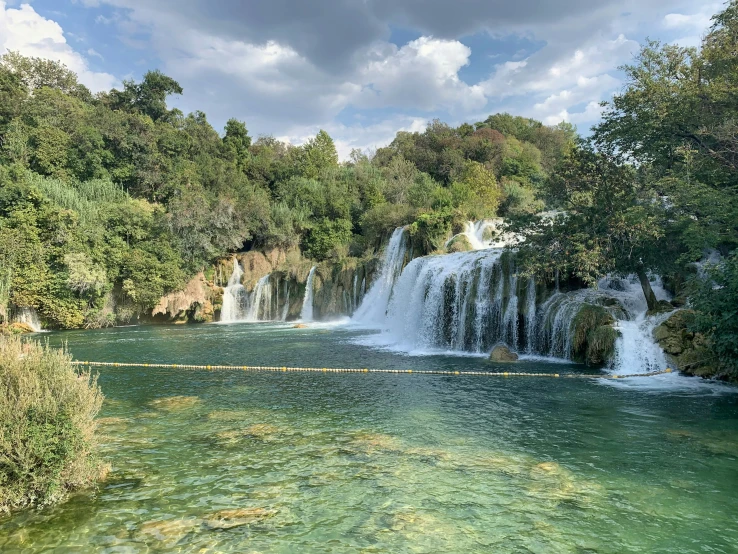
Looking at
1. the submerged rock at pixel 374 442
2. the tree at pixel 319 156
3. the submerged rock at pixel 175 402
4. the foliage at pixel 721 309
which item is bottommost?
the submerged rock at pixel 175 402

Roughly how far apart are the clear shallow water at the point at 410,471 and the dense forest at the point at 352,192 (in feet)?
13.0

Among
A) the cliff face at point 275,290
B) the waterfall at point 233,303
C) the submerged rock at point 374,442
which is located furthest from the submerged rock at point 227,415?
the waterfall at point 233,303

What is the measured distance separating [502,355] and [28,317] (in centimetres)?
2663

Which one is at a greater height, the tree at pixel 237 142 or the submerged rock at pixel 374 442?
the tree at pixel 237 142

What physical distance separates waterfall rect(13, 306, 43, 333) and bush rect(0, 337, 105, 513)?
26198 mm

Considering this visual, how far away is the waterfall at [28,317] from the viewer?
2709 cm

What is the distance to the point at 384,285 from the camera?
2872 cm

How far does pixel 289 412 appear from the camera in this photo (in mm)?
9453

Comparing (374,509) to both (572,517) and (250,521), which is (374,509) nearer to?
(250,521)

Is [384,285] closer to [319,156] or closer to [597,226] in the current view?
[597,226]

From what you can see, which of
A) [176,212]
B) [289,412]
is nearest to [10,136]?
[176,212]

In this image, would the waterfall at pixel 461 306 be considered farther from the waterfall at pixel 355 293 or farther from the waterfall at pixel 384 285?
the waterfall at pixel 355 293

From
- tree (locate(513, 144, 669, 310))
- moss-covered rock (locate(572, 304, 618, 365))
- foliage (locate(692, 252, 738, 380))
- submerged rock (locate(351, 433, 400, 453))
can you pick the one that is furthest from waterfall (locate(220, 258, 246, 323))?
foliage (locate(692, 252, 738, 380))

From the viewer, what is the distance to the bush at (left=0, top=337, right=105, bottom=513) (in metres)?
5.02
